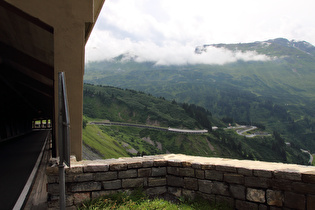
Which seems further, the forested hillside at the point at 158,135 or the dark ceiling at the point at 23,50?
the forested hillside at the point at 158,135

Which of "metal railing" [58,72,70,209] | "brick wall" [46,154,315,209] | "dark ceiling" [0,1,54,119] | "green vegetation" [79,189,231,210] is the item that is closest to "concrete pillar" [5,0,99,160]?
"dark ceiling" [0,1,54,119]

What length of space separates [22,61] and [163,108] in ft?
441

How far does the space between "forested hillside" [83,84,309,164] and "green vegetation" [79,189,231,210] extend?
56.3 metres

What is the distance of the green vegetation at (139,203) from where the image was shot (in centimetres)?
494

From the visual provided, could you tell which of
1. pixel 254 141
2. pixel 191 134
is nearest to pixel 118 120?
pixel 191 134

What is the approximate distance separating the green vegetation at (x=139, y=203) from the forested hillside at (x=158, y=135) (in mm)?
56258

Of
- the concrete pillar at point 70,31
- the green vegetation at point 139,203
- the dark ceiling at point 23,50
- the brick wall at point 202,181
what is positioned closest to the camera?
the brick wall at point 202,181

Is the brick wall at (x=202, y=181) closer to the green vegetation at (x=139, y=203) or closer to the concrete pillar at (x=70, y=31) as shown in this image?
the green vegetation at (x=139, y=203)

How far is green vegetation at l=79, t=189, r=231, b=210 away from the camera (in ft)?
16.2

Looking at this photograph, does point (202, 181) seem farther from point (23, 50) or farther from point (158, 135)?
point (158, 135)

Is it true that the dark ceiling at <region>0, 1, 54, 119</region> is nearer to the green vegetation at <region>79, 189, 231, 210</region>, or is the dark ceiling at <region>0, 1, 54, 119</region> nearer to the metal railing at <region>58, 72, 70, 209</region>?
the metal railing at <region>58, 72, 70, 209</region>

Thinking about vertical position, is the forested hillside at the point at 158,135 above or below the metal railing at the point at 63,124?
below

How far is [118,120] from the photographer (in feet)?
429

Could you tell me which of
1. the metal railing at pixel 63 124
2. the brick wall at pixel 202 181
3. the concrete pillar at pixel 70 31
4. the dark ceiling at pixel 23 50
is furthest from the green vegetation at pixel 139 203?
the dark ceiling at pixel 23 50
